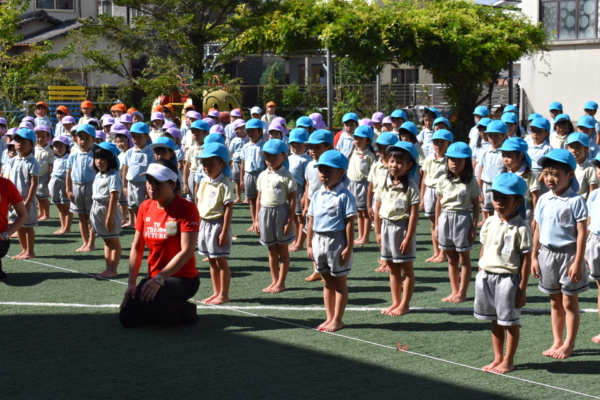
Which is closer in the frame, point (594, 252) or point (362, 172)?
point (594, 252)

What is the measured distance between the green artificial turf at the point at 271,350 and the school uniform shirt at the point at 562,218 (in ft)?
2.90

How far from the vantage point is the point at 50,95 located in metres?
27.0

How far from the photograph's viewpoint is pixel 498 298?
5723 millimetres

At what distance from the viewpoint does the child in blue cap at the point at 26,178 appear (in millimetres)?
10328

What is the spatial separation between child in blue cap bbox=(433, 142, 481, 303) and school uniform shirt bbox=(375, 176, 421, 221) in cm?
60

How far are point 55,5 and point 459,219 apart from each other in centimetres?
3828

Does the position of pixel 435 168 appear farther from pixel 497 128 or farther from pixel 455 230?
pixel 455 230

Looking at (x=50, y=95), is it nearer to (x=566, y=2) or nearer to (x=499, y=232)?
(x=566, y=2)

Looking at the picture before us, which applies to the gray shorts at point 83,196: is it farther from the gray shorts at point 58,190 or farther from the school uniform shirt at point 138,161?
the gray shorts at point 58,190

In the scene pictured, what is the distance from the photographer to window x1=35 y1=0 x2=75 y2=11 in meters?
41.9

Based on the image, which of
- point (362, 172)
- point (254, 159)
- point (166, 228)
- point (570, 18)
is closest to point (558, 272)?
point (166, 228)

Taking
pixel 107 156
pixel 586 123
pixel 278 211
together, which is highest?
pixel 586 123

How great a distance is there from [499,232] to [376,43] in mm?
12635

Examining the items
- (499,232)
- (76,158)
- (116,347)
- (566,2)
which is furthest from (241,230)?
(566,2)
